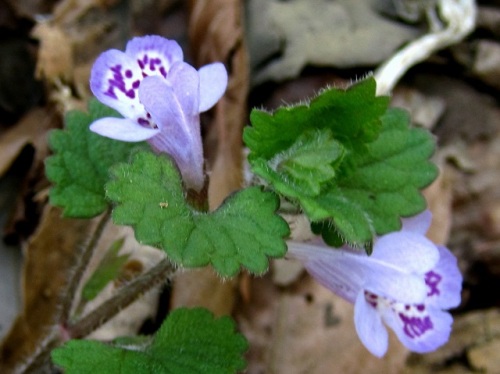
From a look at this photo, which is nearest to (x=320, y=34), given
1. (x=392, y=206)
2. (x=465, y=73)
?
(x=465, y=73)

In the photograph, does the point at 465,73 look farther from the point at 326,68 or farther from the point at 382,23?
the point at 326,68

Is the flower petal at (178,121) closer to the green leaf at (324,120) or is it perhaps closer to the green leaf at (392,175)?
the green leaf at (324,120)

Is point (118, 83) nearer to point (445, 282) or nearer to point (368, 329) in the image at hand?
point (368, 329)

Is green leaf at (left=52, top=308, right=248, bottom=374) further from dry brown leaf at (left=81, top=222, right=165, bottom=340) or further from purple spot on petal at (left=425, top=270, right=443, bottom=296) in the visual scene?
dry brown leaf at (left=81, top=222, right=165, bottom=340)

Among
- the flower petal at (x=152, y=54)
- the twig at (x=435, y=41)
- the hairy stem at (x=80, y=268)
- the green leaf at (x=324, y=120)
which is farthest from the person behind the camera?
the twig at (x=435, y=41)

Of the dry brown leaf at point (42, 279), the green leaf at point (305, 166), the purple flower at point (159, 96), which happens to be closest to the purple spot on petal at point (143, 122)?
the purple flower at point (159, 96)
